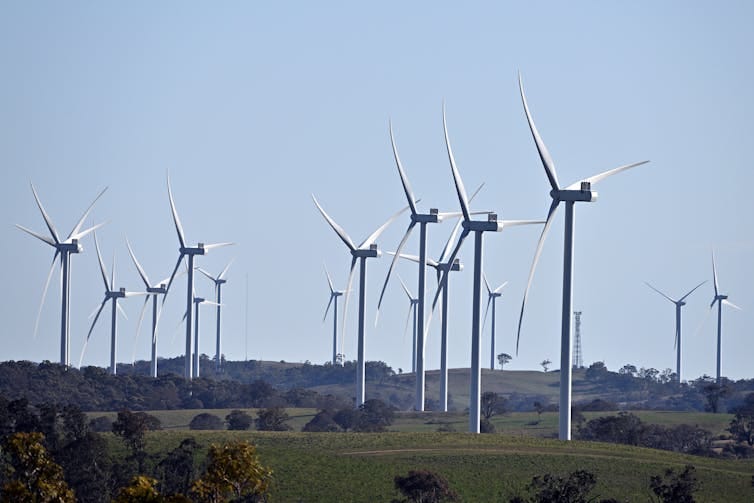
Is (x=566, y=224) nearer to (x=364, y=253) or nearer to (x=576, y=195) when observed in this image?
(x=576, y=195)

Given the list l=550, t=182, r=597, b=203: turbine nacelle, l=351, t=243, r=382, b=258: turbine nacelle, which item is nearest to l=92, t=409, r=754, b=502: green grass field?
l=550, t=182, r=597, b=203: turbine nacelle

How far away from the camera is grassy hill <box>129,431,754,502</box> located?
12812cm

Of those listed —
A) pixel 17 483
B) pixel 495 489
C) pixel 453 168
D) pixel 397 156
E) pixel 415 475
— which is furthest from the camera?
pixel 397 156

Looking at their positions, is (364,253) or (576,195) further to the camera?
(364,253)

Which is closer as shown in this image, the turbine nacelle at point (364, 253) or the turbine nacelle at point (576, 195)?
the turbine nacelle at point (576, 195)

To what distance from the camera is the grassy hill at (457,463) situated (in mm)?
128125

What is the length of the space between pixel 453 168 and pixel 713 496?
1630 inches

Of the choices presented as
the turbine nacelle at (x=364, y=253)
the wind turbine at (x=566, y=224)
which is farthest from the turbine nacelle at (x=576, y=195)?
the turbine nacelle at (x=364, y=253)

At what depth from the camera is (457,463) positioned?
451ft

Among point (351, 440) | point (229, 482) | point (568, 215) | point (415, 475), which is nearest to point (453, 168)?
point (568, 215)

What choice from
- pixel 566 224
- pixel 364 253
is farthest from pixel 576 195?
pixel 364 253

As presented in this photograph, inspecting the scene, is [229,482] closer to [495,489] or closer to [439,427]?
[495,489]

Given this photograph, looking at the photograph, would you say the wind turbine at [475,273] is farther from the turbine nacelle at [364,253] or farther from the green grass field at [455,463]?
the turbine nacelle at [364,253]

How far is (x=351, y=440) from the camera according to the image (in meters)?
154
